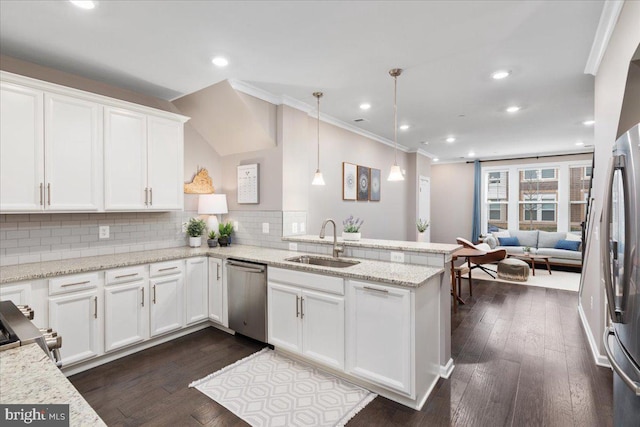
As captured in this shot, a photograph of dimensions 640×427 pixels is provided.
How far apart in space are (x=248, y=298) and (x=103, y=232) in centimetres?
163

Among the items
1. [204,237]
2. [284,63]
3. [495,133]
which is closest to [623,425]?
[284,63]

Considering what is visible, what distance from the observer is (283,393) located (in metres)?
2.33

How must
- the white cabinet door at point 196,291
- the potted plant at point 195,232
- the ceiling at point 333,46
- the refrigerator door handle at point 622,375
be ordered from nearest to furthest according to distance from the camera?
the refrigerator door handle at point 622,375 → the ceiling at point 333,46 → the white cabinet door at point 196,291 → the potted plant at point 195,232

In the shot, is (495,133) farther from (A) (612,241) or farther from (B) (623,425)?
(B) (623,425)

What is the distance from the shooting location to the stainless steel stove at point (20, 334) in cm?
99

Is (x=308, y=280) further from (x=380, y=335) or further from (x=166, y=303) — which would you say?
(x=166, y=303)

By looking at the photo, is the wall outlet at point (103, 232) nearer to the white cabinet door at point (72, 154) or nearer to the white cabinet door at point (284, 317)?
the white cabinet door at point (72, 154)

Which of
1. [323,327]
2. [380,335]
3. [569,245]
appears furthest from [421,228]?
[380,335]

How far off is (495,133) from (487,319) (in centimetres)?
331

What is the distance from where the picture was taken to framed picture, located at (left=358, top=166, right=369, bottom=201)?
532 centimetres

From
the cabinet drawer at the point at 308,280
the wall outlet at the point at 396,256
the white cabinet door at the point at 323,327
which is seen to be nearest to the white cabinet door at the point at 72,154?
the cabinet drawer at the point at 308,280

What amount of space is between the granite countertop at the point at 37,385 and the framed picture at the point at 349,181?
425cm

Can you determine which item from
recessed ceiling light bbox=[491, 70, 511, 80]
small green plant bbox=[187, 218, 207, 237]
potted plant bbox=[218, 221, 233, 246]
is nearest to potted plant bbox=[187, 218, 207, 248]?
small green plant bbox=[187, 218, 207, 237]

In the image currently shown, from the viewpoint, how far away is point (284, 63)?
2.79m
